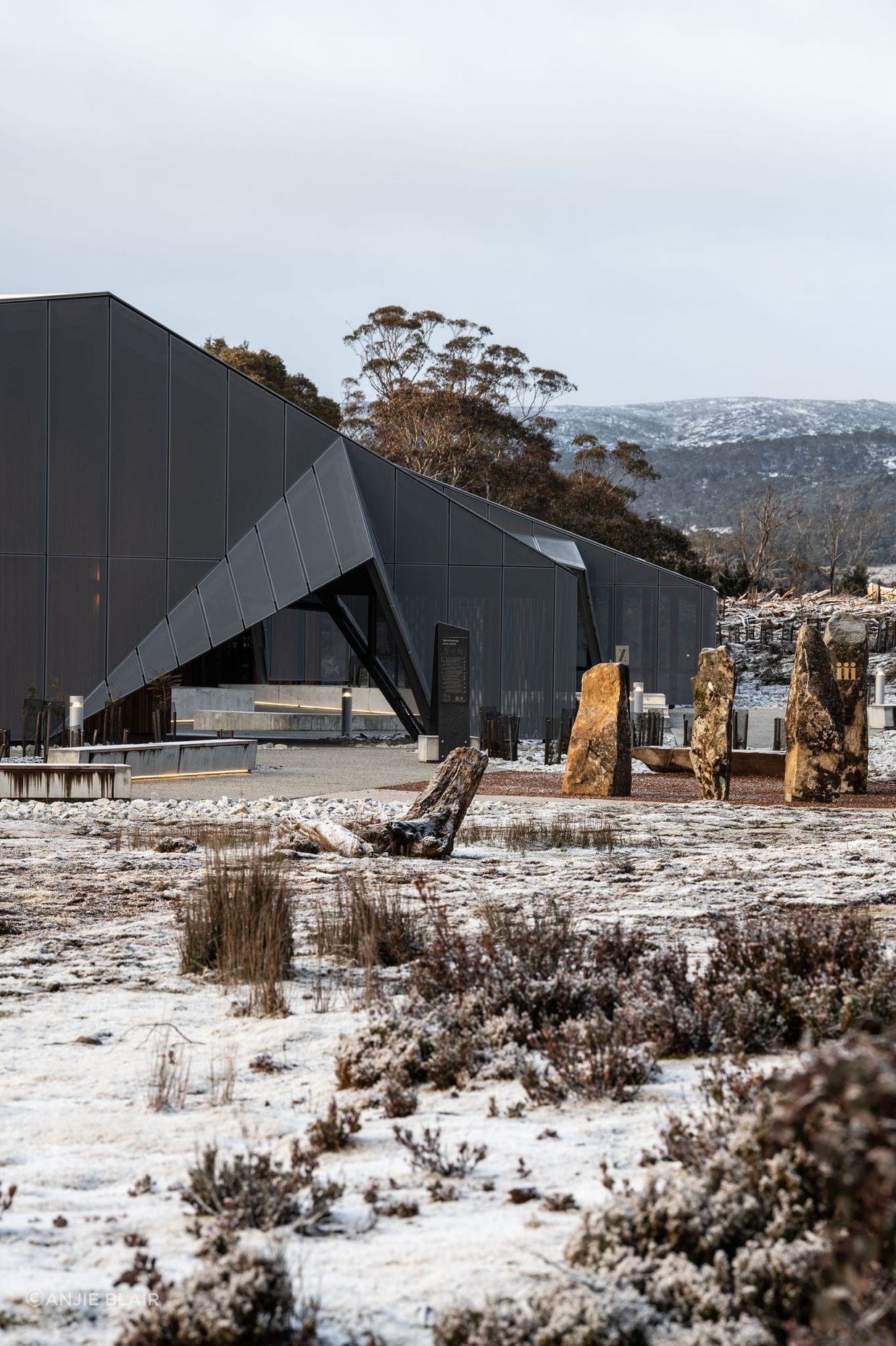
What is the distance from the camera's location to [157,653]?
81.9 ft

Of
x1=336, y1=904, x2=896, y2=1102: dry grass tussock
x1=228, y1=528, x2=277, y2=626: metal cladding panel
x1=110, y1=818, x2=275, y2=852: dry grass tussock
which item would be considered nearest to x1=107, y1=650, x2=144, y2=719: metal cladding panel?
x1=228, y1=528, x2=277, y2=626: metal cladding panel

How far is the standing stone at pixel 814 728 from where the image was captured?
1505 centimetres

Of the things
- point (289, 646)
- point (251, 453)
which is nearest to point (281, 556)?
point (251, 453)

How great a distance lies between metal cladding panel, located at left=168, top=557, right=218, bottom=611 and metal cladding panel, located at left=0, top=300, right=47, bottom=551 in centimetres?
251

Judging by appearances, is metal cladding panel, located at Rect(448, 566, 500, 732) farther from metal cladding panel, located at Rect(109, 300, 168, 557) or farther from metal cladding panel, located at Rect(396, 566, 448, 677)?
metal cladding panel, located at Rect(109, 300, 168, 557)

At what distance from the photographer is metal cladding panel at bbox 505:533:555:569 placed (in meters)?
27.9

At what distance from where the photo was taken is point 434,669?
22.5 metres

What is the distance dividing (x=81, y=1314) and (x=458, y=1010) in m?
2.10

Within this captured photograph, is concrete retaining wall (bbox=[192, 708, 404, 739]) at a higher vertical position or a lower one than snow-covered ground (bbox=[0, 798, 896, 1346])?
higher

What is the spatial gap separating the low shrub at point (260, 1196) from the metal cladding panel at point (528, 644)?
967 inches

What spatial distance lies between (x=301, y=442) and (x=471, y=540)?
4.29 metres

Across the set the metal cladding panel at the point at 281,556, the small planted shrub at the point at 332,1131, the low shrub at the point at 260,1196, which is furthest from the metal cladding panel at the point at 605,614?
the low shrub at the point at 260,1196

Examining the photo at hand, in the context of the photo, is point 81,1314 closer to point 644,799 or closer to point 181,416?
point 644,799

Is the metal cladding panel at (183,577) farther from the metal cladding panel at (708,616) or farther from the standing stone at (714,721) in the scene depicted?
the metal cladding panel at (708,616)
